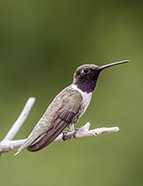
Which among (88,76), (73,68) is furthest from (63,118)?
(73,68)

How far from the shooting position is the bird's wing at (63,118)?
5.63 ft

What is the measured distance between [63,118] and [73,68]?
288cm

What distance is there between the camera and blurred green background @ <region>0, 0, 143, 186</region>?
457cm

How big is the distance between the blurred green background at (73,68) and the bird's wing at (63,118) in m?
2.63

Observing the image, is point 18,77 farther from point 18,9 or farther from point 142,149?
point 142,149

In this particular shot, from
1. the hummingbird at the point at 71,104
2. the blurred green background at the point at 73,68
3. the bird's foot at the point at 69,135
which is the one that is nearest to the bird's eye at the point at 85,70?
the hummingbird at the point at 71,104

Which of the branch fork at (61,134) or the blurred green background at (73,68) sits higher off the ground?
the blurred green background at (73,68)

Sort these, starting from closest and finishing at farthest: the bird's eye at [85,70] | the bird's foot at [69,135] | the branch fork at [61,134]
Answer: the branch fork at [61,134]
the bird's foot at [69,135]
the bird's eye at [85,70]

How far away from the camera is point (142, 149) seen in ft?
14.8

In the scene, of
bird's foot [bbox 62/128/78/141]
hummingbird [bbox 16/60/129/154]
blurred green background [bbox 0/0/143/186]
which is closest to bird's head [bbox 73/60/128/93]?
hummingbird [bbox 16/60/129/154]

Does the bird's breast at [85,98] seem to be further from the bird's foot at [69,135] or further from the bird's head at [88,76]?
the bird's foot at [69,135]

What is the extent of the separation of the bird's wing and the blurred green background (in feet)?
8.62

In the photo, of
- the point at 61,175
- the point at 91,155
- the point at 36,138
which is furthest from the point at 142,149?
the point at 36,138

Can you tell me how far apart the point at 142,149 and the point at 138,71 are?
0.68 metres
